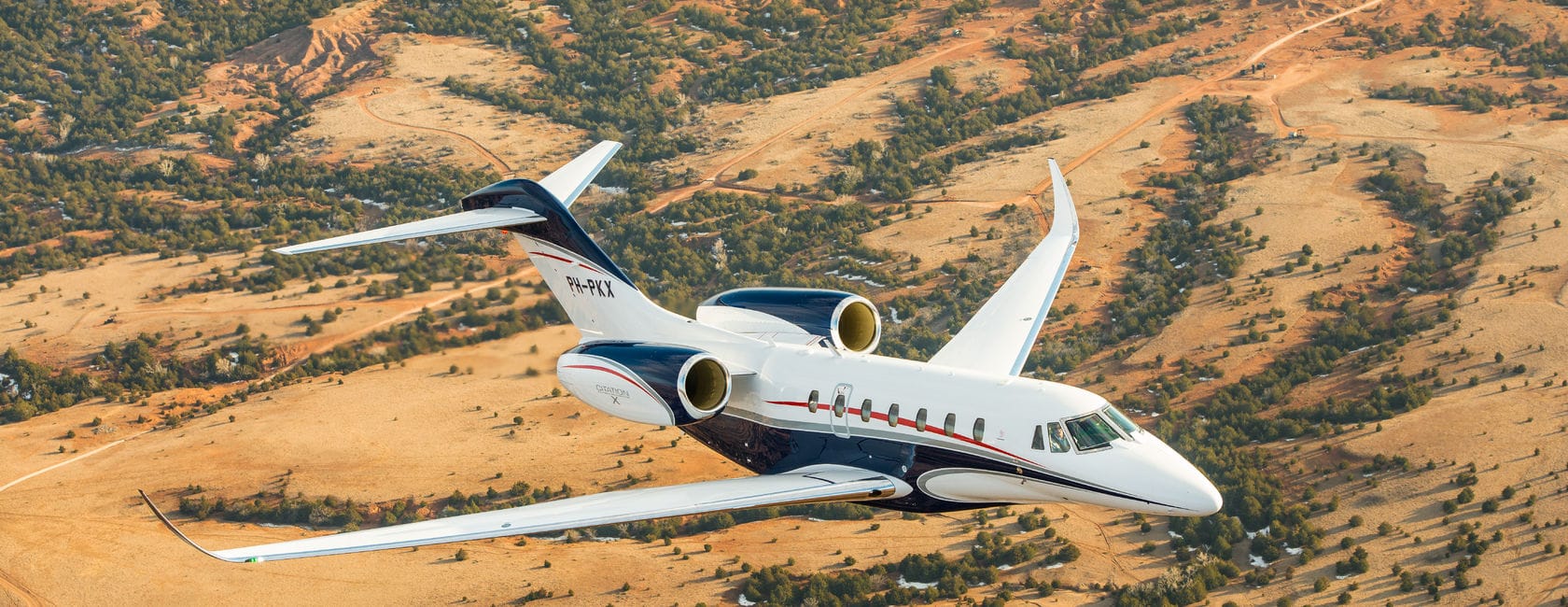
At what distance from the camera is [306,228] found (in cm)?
8569

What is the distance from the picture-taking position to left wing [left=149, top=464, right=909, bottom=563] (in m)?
35.4

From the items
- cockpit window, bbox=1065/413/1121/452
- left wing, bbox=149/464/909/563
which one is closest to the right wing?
left wing, bbox=149/464/909/563

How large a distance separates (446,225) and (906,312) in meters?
29.6

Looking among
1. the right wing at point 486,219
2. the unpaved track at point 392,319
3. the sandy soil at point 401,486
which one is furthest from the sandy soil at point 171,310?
the right wing at point 486,219

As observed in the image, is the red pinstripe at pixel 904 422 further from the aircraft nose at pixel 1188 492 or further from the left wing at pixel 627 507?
the aircraft nose at pixel 1188 492

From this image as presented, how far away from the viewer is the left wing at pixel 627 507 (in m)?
35.4

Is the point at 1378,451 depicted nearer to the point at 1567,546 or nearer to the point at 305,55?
the point at 1567,546

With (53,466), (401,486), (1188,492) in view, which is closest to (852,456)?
(1188,492)

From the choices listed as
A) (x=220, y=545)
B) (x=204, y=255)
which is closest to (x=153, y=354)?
(x=204, y=255)

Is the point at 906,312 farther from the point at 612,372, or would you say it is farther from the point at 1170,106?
the point at 1170,106

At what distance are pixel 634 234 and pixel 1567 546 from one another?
163 feet

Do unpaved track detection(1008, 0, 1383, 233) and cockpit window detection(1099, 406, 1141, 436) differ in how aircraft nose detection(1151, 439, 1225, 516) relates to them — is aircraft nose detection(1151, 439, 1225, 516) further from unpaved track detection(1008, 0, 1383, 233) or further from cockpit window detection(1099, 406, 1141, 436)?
unpaved track detection(1008, 0, 1383, 233)

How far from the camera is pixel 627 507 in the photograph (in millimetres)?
38562

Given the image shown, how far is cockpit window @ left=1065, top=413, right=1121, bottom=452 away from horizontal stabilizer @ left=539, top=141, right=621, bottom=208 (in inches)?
788
